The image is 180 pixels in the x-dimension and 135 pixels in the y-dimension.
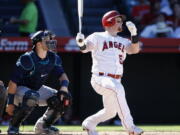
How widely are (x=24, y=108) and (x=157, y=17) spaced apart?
594cm

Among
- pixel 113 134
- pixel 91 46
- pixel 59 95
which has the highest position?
pixel 91 46

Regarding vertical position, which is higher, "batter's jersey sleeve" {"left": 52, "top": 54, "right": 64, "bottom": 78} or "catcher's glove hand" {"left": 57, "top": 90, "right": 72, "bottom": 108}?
"batter's jersey sleeve" {"left": 52, "top": 54, "right": 64, "bottom": 78}

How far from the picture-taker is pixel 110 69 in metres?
8.34

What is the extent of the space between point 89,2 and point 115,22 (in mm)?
6368

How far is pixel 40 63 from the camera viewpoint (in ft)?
27.7

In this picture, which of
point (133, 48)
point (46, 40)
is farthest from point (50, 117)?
point (133, 48)

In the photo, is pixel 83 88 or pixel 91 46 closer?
pixel 91 46

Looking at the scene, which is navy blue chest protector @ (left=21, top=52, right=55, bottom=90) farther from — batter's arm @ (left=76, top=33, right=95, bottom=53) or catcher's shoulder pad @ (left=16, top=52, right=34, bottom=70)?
batter's arm @ (left=76, top=33, right=95, bottom=53)

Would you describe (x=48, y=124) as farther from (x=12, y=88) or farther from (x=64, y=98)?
(x=12, y=88)

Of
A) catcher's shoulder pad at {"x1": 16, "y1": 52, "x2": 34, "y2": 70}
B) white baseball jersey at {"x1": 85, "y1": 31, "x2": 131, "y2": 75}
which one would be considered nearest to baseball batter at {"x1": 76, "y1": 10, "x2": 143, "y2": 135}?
white baseball jersey at {"x1": 85, "y1": 31, "x2": 131, "y2": 75}

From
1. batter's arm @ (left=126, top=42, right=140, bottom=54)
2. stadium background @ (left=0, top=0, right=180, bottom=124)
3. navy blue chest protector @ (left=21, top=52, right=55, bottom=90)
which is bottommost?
stadium background @ (left=0, top=0, right=180, bottom=124)

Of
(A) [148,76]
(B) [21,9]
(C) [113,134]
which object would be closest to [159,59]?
(A) [148,76]

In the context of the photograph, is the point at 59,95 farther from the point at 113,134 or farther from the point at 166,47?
the point at 166,47

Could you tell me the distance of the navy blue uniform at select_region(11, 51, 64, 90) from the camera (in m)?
8.31
